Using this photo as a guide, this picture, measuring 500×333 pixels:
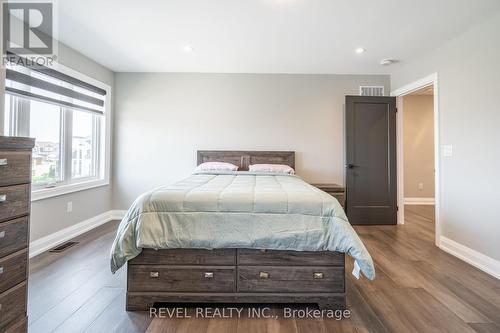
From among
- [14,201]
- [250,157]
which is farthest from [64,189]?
[250,157]

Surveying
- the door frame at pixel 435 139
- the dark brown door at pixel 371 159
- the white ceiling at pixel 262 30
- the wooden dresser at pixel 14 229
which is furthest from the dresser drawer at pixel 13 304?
the door frame at pixel 435 139

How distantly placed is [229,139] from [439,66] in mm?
2945

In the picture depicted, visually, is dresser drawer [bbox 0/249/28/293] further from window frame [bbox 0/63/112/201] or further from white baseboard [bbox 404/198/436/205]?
white baseboard [bbox 404/198/436/205]

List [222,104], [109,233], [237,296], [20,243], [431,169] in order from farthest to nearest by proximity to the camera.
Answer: [431,169], [222,104], [109,233], [237,296], [20,243]

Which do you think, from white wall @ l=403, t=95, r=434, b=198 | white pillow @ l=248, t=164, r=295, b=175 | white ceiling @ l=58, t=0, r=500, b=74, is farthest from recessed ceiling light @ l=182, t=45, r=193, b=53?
white wall @ l=403, t=95, r=434, b=198

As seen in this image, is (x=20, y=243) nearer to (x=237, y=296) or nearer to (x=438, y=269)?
(x=237, y=296)

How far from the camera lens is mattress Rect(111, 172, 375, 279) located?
5.24 ft

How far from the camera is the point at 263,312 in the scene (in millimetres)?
1670

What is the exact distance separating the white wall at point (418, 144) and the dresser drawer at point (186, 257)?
5.36 m

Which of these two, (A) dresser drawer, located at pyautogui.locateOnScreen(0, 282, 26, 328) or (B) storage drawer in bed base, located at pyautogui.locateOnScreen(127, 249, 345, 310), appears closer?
(A) dresser drawer, located at pyautogui.locateOnScreen(0, 282, 26, 328)

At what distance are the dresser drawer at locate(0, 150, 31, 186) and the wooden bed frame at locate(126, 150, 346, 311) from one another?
80 cm

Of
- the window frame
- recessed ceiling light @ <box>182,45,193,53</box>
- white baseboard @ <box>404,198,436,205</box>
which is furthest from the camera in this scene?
white baseboard @ <box>404,198,436,205</box>

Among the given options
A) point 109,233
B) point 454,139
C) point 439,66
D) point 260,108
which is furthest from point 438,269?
point 109,233

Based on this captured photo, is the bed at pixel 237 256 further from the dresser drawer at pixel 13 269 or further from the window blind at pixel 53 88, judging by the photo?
the window blind at pixel 53 88
